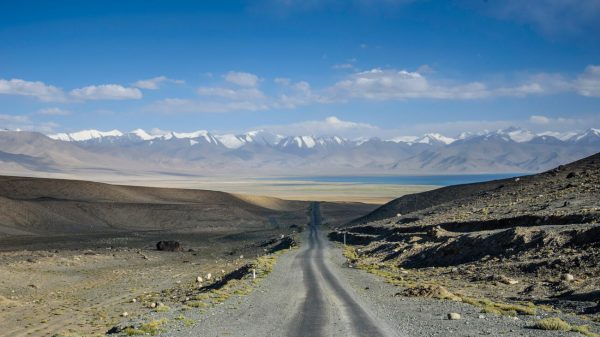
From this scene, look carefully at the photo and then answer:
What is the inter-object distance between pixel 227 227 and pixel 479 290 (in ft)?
256

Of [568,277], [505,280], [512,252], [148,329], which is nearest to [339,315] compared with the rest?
[148,329]

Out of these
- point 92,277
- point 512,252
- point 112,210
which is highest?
point 512,252

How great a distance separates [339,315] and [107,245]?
55.3 meters

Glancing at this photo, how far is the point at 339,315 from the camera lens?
811 inches

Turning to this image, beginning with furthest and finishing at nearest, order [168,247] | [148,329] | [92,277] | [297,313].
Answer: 1. [168,247]
2. [92,277]
3. [297,313]
4. [148,329]

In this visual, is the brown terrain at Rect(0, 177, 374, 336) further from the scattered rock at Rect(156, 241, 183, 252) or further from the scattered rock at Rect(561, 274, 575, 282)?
the scattered rock at Rect(561, 274, 575, 282)

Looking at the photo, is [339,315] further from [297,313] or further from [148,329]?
[148,329]

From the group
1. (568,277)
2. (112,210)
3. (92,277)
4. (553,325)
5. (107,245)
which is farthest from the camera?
(112,210)

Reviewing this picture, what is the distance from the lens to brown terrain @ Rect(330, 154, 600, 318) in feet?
77.6

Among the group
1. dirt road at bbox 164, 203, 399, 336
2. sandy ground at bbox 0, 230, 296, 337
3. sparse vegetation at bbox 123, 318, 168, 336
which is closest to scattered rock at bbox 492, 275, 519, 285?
dirt road at bbox 164, 203, 399, 336

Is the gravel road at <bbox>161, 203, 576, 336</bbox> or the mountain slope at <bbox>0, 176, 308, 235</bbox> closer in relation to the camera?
the gravel road at <bbox>161, 203, 576, 336</bbox>

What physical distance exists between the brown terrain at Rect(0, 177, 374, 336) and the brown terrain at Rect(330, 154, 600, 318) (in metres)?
13.9

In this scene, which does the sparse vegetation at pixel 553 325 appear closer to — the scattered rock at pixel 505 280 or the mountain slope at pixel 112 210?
the scattered rock at pixel 505 280

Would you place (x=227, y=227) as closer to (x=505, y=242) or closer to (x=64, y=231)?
(x=64, y=231)
